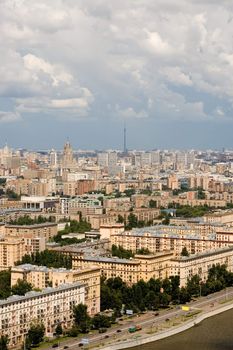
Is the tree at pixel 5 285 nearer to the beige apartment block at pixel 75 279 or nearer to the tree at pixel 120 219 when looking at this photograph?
the beige apartment block at pixel 75 279

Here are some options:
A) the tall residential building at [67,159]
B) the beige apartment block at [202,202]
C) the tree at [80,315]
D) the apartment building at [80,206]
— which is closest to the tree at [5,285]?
the tree at [80,315]

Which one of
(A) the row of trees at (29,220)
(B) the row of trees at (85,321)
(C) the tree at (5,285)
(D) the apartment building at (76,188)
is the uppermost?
(D) the apartment building at (76,188)

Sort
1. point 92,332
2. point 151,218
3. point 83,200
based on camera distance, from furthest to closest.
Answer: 1. point 83,200
2. point 151,218
3. point 92,332

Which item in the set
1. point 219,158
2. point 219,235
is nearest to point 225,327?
point 219,235

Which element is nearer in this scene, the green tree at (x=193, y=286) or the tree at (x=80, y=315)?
the tree at (x=80, y=315)

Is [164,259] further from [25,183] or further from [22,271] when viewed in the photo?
[25,183]

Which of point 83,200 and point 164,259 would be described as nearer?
point 164,259
